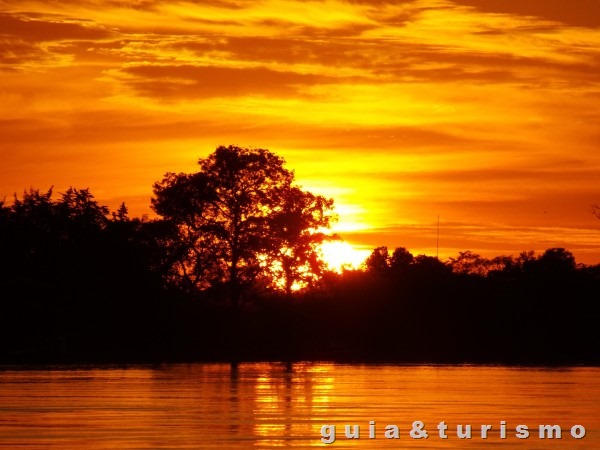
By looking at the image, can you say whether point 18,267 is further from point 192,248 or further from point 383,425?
point 383,425

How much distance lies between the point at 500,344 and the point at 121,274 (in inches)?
1157

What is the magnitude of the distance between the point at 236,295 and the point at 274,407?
51.0 meters

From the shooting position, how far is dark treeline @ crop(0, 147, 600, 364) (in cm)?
8375

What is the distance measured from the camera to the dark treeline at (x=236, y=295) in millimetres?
83750

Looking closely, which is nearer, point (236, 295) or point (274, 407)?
point (274, 407)

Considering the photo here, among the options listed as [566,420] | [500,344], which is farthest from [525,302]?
[566,420]

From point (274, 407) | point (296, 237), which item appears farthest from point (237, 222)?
point (274, 407)

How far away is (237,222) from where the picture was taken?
300 ft

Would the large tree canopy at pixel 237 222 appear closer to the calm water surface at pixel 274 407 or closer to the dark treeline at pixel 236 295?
the dark treeline at pixel 236 295

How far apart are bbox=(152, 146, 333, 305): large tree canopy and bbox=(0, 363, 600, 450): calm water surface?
27422 millimetres

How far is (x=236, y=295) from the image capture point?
296 feet

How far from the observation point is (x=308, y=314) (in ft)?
309

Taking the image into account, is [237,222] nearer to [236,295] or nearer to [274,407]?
[236,295]

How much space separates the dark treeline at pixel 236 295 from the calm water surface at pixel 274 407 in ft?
68.9
